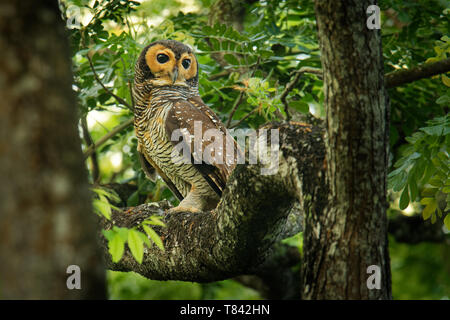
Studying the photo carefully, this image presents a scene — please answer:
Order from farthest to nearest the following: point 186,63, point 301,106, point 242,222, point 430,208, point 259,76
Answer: point 186,63 → point 259,76 → point 301,106 → point 430,208 → point 242,222

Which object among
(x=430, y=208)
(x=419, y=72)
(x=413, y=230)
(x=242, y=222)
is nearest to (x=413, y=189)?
(x=430, y=208)

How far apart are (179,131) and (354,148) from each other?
2.47 metres

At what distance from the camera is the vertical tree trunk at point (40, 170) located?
1.08 meters

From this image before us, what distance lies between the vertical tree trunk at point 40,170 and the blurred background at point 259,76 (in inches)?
70.5

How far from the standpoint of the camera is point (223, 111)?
512cm

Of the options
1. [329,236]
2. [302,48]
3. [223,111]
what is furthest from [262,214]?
[223,111]

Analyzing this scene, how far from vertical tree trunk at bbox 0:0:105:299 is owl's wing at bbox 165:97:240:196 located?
2.91 metres

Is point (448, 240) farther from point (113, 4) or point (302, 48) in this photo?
point (113, 4)

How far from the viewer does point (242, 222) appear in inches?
106

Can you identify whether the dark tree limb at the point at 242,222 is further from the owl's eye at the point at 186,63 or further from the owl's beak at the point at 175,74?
the owl's eye at the point at 186,63

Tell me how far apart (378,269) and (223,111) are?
3.40 metres

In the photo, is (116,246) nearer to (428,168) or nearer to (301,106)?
(428,168)

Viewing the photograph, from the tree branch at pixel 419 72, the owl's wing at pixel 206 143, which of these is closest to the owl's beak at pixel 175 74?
the owl's wing at pixel 206 143
